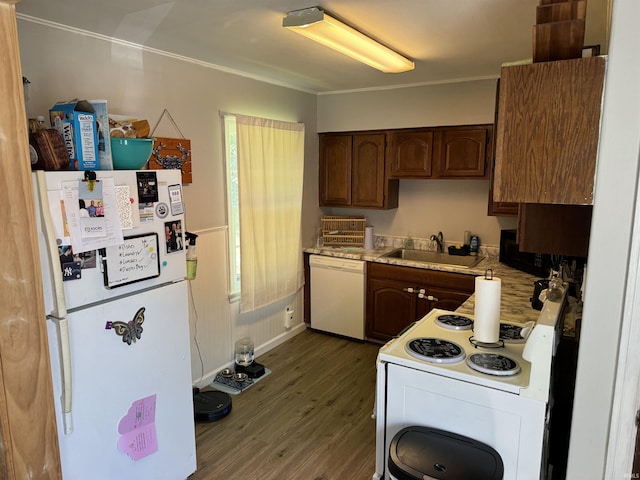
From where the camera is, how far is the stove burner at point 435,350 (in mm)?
1843

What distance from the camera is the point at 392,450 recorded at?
1.67 meters

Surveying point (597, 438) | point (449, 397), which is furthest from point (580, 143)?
point (449, 397)

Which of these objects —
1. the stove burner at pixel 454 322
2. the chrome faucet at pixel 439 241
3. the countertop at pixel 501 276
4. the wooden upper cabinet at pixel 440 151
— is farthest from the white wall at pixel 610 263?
the chrome faucet at pixel 439 241

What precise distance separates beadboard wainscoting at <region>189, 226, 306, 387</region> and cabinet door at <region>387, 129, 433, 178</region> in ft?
5.74

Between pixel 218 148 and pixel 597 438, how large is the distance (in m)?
2.87

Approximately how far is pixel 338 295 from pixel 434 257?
3.31 ft

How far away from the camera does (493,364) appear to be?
178cm

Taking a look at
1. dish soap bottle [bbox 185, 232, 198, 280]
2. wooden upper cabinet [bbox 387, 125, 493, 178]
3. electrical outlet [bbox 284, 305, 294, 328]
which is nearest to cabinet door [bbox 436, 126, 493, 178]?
wooden upper cabinet [bbox 387, 125, 493, 178]

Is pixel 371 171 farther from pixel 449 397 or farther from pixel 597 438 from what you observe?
pixel 597 438

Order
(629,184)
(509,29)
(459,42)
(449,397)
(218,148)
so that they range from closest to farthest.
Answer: (629,184) < (449,397) < (509,29) < (459,42) < (218,148)

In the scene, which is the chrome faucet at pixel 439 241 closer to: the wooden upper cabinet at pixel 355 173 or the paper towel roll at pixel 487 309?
the wooden upper cabinet at pixel 355 173

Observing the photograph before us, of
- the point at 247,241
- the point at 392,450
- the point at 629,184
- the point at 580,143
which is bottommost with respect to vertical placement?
the point at 392,450

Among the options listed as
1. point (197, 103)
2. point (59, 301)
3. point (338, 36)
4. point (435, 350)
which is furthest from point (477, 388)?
point (197, 103)

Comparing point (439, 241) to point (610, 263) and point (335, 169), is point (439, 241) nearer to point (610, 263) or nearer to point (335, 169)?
point (335, 169)
